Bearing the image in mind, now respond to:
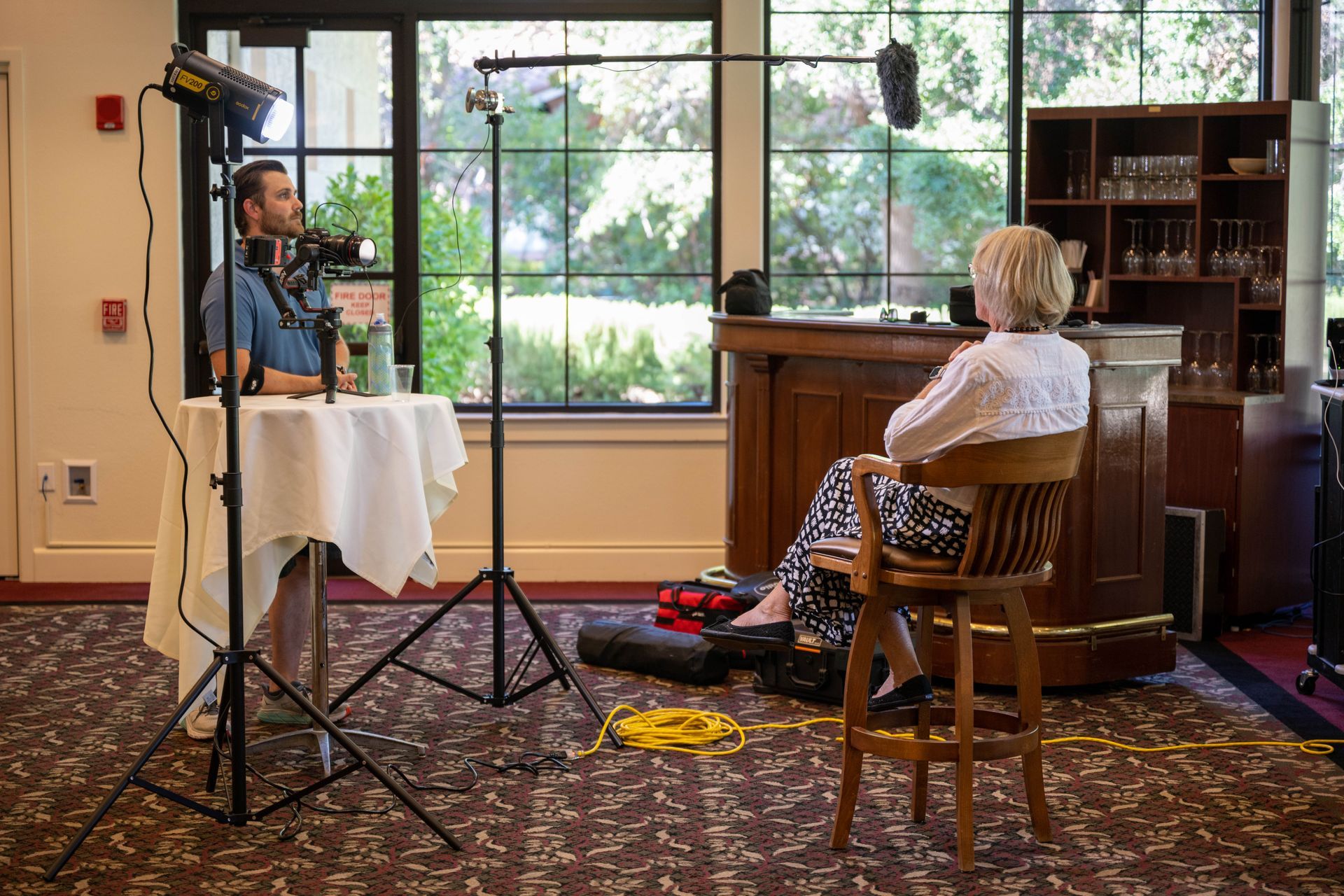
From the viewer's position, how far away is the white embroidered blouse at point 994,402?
3.00m

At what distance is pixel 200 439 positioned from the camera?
338cm

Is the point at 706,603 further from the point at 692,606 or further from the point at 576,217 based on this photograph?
the point at 576,217

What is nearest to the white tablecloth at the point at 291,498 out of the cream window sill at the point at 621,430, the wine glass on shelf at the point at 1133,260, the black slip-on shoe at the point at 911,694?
the black slip-on shoe at the point at 911,694

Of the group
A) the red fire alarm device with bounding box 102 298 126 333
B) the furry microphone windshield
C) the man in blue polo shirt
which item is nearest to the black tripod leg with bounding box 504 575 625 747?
the man in blue polo shirt

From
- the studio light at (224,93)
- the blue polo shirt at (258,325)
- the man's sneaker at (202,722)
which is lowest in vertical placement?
the man's sneaker at (202,722)

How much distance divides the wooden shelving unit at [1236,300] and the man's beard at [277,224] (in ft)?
10.8

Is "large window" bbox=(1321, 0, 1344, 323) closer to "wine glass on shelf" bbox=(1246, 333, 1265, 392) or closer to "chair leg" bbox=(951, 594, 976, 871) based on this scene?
"wine glass on shelf" bbox=(1246, 333, 1265, 392)

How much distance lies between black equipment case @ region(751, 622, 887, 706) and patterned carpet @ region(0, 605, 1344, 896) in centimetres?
6

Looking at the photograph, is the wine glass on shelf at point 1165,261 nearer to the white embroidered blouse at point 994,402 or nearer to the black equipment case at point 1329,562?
the black equipment case at point 1329,562

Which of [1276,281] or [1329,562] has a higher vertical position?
[1276,281]

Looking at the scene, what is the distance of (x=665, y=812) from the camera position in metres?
3.34

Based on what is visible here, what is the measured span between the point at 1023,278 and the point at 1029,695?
3.10ft

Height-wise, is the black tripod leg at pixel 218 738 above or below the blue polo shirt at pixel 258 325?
below

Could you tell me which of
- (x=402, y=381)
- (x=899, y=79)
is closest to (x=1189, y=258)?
(x=899, y=79)
